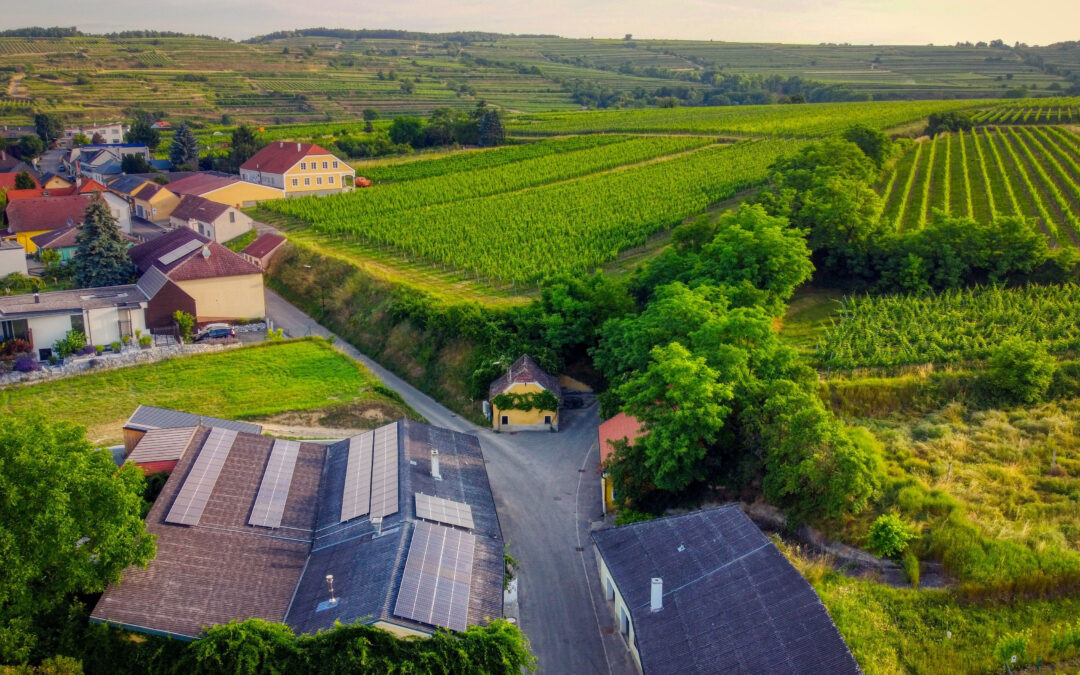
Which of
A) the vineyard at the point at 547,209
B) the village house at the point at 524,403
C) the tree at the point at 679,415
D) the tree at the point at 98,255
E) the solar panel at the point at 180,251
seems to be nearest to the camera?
the tree at the point at 679,415

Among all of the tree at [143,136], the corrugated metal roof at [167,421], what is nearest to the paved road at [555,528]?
the corrugated metal roof at [167,421]

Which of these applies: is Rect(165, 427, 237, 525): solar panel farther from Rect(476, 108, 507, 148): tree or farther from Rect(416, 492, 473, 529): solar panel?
Rect(476, 108, 507, 148): tree

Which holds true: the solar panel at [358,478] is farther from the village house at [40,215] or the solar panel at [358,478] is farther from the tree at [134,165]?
the tree at [134,165]

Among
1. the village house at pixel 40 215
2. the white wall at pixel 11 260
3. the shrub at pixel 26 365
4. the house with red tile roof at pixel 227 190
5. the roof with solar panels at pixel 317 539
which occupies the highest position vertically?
the house with red tile roof at pixel 227 190

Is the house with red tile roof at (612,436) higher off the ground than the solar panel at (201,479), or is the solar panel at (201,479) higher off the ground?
the solar panel at (201,479)

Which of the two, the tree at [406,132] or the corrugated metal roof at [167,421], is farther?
the tree at [406,132]

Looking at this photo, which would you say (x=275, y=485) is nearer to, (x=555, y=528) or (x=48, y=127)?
(x=555, y=528)

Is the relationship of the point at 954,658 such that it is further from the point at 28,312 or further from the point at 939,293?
the point at 28,312
